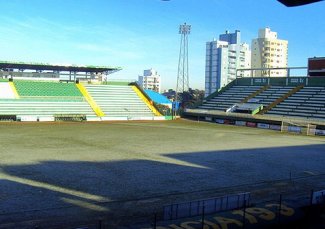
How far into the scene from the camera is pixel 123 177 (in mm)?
19781

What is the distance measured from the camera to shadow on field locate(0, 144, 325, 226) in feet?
48.4

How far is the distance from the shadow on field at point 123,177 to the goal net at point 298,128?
70.7ft

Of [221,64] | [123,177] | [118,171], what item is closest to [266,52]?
[221,64]

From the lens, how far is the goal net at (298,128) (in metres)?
49.6

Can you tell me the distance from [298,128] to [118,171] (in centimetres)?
3630

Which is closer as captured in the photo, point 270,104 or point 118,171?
point 118,171

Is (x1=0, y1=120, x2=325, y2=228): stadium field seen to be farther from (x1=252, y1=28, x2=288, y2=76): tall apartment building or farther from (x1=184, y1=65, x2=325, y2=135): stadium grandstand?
(x1=252, y1=28, x2=288, y2=76): tall apartment building

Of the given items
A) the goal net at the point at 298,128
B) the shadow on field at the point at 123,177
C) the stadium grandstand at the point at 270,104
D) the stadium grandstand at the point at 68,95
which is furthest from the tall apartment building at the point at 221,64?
the shadow on field at the point at 123,177

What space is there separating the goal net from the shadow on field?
21.6 metres

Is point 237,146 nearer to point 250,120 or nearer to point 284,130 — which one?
point 284,130

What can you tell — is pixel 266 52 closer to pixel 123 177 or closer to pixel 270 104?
pixel 270 104

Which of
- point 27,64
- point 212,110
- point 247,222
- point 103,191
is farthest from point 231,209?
point 27,64

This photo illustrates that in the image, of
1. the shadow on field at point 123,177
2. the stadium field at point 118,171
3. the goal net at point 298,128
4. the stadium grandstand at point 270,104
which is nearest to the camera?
the stadium field at point 118,171

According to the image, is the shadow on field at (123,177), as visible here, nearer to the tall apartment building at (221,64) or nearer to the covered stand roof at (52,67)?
the covered stand roof at (52,67)
